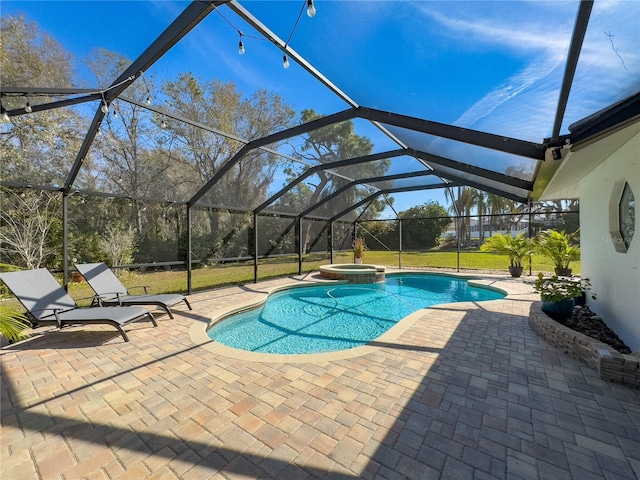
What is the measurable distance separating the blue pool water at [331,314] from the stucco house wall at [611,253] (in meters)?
3.20

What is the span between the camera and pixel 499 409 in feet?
8.32

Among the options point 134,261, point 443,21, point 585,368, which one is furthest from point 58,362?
point 134,261

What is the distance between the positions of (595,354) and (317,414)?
130 inches

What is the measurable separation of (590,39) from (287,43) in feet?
10.6

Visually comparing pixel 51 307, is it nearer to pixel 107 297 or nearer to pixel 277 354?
pixel 107 297

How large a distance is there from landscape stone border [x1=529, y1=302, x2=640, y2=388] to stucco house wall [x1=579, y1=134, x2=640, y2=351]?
695 millimetres

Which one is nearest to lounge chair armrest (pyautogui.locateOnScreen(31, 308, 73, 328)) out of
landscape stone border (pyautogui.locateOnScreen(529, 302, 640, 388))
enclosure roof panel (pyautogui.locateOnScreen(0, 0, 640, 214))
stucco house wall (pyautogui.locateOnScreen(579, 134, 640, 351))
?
enclosure roof panel (pyautogui.locateOnScreen(0, 0, 640, 214))

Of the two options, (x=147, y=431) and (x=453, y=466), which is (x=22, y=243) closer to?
(x=147, y=431)

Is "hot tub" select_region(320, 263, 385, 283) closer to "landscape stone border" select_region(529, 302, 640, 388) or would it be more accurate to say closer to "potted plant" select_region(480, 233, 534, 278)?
"potted plant" select_region(480, 233, 534, 278)

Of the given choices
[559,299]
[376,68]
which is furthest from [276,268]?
[559,299]

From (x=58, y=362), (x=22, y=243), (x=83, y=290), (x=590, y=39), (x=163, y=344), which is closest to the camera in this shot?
(x=590, y=39)

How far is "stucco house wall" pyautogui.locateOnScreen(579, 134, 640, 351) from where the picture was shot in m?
3.59

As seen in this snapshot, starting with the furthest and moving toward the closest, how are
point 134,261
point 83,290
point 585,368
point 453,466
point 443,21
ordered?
point 134,261
point 83,290
point 585,368
point 443,21
point 453,466

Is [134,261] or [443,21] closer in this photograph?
[443,21]
